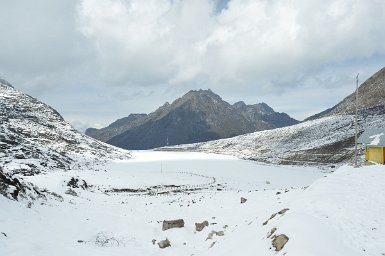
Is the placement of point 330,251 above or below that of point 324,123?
below

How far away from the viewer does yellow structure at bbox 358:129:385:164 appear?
41.1 metres

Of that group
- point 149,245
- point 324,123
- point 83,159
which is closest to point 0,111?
point 83,159

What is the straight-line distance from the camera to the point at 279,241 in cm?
1531

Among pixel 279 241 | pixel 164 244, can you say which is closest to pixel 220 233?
pixel 164 244

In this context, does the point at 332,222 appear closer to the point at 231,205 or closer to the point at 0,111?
the point at 231,205

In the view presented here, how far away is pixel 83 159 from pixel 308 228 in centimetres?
12743

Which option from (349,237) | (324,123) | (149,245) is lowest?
(149,245)

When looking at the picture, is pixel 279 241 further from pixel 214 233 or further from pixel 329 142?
pixel 329 142

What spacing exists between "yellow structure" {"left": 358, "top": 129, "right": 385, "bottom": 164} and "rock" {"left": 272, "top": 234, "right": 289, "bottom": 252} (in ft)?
100.0

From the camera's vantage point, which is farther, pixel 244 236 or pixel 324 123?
pixel 324 123

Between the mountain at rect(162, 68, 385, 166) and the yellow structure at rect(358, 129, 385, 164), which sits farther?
the mountain at rect(162, 68, 385, 166)

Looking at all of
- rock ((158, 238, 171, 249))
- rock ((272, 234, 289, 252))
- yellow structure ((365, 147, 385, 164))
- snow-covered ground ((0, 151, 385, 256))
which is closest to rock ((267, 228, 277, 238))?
snow-covered ground ((0, 151, 385, 256))

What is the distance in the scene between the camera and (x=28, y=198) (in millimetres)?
28875

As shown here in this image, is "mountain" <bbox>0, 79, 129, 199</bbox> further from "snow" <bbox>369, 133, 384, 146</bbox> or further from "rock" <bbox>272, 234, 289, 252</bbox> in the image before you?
"rock" <bbox>272, 234, 289, 252</bbox>
